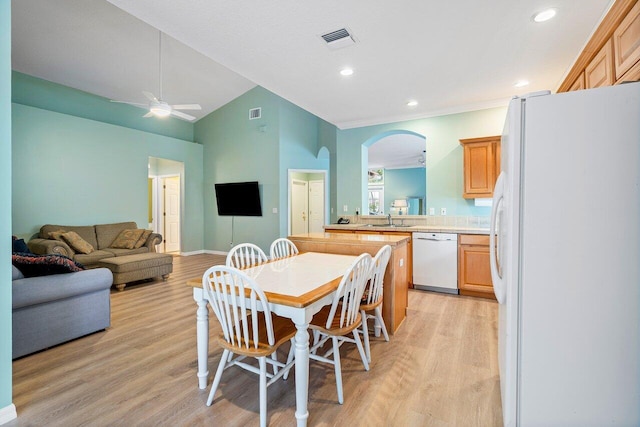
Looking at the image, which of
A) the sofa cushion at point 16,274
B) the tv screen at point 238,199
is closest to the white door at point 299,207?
the tv screen at point 238,199

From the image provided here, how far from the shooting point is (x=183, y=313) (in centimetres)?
336

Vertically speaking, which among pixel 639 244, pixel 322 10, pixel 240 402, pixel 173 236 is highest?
pixel 322 10

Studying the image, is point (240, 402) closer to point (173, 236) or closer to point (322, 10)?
point (322, 10)

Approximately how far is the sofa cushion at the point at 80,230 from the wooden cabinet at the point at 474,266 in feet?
18.9

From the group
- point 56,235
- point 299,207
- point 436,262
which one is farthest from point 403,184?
point 56,235

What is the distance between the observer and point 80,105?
5523 mm

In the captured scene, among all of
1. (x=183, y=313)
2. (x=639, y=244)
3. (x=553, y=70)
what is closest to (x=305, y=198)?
(x=183, y=313)

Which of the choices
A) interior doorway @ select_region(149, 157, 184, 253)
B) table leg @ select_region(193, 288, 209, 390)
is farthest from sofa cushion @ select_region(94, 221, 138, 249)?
table leg @ select_region(193, 288, 209, 390)

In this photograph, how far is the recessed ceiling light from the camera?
2.26m

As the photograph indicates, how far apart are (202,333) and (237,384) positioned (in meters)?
0.45

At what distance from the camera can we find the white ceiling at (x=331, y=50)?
2.28 m

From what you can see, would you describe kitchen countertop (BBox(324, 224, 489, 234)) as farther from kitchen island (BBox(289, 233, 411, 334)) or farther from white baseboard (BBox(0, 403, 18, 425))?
white baseboard (BBox(0, 403, 18, 425))

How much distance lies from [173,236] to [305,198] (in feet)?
12.0

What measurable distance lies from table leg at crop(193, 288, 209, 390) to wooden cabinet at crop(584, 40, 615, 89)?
308 centimetres
